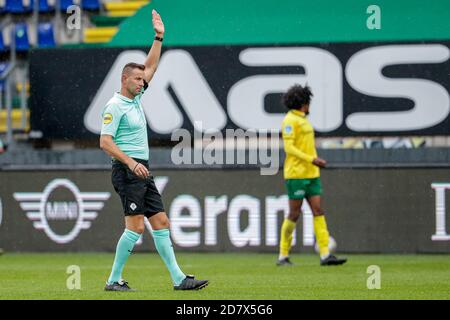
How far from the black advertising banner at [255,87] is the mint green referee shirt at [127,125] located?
23.3 feet

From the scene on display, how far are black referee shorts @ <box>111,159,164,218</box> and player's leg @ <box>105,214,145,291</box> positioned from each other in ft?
0.25

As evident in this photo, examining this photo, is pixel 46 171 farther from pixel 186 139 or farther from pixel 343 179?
pixel 343 179

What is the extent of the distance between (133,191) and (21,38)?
11056 mm

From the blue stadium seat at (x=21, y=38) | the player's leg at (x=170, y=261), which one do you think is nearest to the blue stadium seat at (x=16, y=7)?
the blue stadium seat at (x=21, y=38)

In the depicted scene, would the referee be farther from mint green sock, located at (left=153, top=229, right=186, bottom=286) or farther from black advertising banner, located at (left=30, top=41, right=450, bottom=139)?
black advertising banner, located at (left=30, top=41, right=450, bottom=139)

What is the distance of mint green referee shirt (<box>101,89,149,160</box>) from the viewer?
9.48 meters

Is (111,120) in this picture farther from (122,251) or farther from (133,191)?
(122,251)

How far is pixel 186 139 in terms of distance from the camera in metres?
16.8

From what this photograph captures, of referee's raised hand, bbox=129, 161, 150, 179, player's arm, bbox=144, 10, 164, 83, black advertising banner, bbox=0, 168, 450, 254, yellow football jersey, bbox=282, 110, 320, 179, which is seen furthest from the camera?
black advertising banner, bbox=0, 168, 450, 254

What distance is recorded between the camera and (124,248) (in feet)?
31.2

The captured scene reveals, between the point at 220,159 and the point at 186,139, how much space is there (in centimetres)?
86

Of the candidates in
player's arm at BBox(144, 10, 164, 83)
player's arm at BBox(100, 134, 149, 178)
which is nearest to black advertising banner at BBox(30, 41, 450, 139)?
player's arm at BBox(144, 10, 164, 83)

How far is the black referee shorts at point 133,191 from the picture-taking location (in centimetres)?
951
